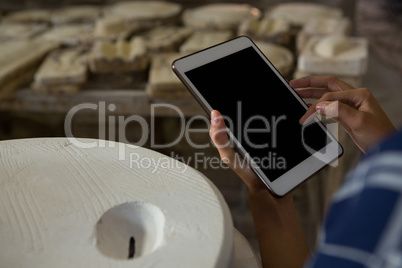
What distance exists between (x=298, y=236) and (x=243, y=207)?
5.19 feet

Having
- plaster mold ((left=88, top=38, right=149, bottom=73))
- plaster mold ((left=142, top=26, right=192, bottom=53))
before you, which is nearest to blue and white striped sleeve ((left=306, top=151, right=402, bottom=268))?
plaster mold ((left=88, top=38, right=149, bottom=73))

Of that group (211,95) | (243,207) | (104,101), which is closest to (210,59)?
(211,95)

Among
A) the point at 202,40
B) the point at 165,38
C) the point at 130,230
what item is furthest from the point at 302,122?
the point at 165,38

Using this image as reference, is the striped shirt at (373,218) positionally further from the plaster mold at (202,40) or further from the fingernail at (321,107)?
the plaster mold at (202,40)

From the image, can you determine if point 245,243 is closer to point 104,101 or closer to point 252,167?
point 252,167

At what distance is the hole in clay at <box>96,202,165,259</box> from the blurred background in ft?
2.60

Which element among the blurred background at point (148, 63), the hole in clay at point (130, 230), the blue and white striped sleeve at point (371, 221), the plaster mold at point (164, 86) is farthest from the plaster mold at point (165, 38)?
the blue and white striped sleeve at point (371, 221)

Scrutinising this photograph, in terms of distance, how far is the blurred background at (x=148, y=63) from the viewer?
200cm

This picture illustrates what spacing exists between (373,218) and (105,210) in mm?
500

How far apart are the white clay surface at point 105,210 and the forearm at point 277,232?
2.0 inches

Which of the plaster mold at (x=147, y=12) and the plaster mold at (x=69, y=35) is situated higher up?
the plaster mold at (x=147, y=12)

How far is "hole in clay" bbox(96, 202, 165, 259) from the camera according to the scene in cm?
70

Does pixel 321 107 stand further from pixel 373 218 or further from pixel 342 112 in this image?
pixel 373 218

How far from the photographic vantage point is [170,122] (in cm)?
269
